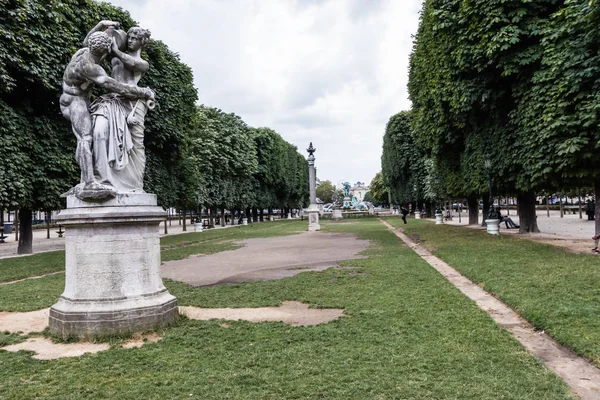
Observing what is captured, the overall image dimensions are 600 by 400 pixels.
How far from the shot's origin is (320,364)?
14.9 feet

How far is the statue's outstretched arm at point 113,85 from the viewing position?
20.2 ft

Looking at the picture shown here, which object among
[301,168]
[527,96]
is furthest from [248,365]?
[301,168]

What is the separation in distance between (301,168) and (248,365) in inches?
2683

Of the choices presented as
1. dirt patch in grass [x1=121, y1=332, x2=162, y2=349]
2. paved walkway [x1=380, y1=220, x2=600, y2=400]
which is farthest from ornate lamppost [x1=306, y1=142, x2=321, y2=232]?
dirt patch in grass [x1=121, y1=332, x2=162, y2=349]

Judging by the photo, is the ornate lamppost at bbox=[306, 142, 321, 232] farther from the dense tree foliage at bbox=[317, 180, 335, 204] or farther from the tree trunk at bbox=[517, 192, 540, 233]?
the dense tree foliage at bbox=[317, 180, 335, 204]

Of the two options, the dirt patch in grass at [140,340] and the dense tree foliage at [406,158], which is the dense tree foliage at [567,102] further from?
the dense tree foliage at [406,158]

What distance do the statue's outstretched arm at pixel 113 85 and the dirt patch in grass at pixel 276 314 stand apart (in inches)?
139

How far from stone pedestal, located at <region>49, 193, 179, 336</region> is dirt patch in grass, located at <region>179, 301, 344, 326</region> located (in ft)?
3.50

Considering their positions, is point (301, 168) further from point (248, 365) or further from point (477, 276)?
point (248, 365)

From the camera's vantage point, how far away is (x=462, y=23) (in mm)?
14398

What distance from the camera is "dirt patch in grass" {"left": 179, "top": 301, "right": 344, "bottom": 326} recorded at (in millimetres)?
6516

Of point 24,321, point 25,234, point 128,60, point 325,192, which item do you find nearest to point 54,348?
point 24,321

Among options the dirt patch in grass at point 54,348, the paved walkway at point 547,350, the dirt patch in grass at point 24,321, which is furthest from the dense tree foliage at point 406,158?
the dirt patch in grass at point 54,348

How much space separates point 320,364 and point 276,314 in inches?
95.9
